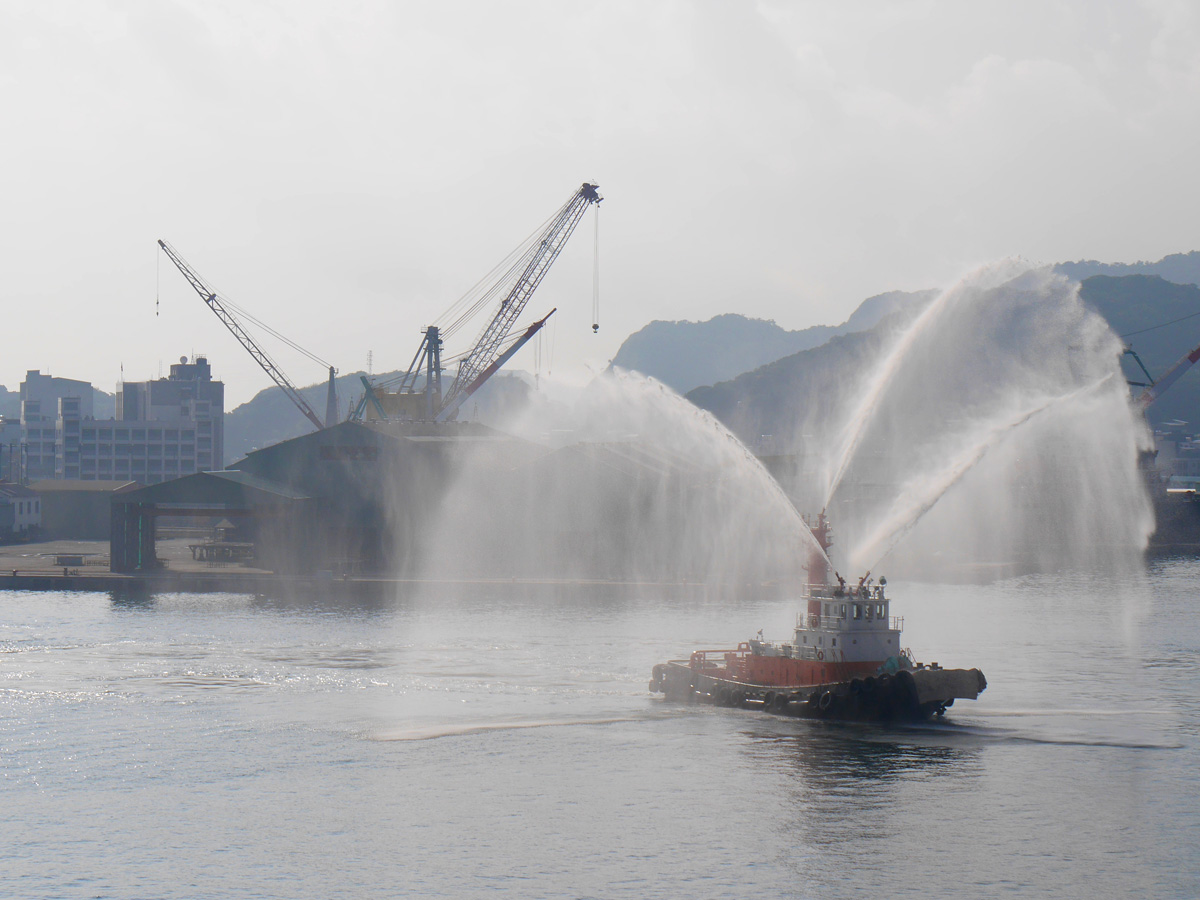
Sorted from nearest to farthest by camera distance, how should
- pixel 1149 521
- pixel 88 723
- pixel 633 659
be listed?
pixel 88 723 → pixel 633 659 → pixel 1149 521

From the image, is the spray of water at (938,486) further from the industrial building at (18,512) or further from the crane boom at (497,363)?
the industrial building at (18,512)

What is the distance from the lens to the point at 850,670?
50688 millimetres

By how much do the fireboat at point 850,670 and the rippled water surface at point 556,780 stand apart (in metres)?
0.99

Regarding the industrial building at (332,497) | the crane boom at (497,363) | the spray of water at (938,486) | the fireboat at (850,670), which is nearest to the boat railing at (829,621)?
the fireboat at (850,670)

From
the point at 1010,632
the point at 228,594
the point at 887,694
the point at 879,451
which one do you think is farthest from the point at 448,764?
the point at 879,451

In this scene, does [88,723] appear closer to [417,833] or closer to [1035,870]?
[417,833]

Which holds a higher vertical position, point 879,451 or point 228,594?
point 879,451

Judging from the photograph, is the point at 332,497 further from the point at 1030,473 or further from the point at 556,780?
the point at 1030,473

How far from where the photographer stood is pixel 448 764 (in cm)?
4669

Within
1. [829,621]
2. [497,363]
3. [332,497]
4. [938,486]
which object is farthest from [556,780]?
[497,363]

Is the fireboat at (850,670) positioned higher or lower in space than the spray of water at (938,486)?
lower

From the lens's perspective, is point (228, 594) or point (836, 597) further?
point (228, 594)

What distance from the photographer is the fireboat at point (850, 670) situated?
4984cm

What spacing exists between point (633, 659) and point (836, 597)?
814 inches
